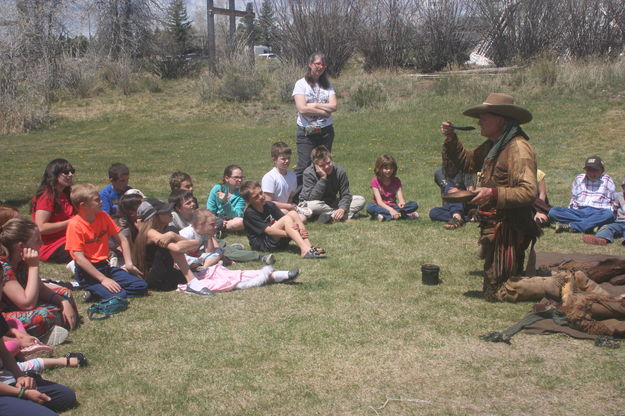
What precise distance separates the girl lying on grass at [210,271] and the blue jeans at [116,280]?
390 mm

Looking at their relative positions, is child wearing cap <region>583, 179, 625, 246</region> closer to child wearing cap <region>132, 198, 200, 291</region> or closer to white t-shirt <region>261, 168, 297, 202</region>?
white t-shirt <region>261, 168, 297, 202</region>

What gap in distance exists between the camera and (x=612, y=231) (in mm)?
7797

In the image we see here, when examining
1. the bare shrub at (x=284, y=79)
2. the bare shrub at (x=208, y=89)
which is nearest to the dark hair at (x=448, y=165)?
the bare shrub at (x=284, y=79)

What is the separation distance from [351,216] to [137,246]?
3713 mm

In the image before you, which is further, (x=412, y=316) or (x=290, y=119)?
(x=290, y=119)

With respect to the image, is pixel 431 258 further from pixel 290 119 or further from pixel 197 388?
pixel 290 119

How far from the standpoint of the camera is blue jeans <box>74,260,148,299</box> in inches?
230

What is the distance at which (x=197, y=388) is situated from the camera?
4.25 meters

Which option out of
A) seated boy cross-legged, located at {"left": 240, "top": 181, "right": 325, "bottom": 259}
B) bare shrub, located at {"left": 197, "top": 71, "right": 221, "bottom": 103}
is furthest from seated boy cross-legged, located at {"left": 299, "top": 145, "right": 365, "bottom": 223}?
bare shrub, located at {"left": 197, "top": 71, "right": 221, "bottom": 103}

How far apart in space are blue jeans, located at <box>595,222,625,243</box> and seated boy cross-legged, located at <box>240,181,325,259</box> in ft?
10.9

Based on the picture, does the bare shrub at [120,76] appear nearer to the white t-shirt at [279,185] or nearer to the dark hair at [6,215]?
the white t-shirt at [279,185]

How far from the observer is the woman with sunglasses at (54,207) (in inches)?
275

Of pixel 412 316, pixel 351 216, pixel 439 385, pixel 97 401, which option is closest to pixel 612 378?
pixel 439 385

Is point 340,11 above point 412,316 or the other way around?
above
